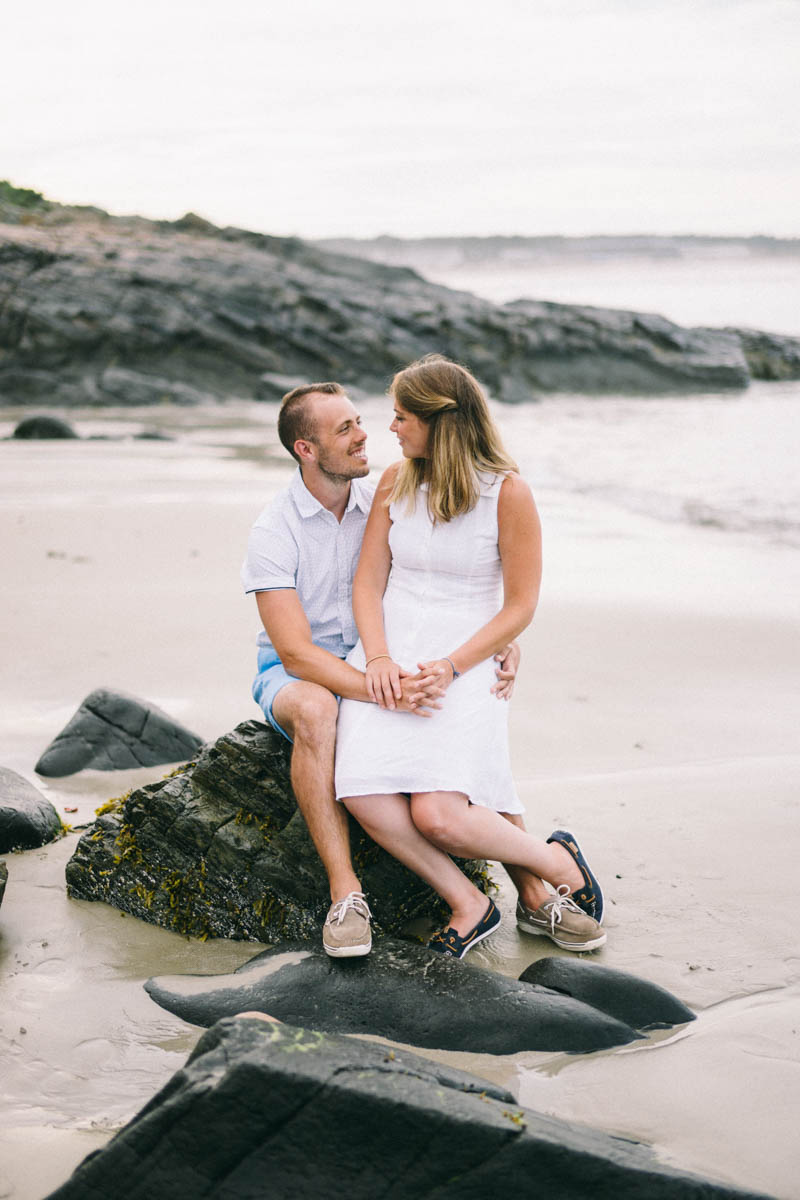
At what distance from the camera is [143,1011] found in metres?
3.71

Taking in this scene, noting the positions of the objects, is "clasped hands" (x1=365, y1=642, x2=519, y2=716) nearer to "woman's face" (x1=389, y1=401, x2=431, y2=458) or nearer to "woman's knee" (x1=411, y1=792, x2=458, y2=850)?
"woman's knee" (x1=411, y1=792, x2=458, y2=850)

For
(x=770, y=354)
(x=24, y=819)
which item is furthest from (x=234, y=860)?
(x=770, y=354)

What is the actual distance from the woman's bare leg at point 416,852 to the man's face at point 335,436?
53.0 inches

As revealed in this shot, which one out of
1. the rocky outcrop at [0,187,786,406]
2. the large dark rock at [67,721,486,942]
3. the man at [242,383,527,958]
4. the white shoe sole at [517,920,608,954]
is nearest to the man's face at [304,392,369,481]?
the man at [242,383,527,958]

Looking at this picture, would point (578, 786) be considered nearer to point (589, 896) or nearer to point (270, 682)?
point (589, 896)

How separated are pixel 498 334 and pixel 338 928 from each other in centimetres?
3105

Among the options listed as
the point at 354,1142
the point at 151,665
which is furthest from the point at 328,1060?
the point at 151,665

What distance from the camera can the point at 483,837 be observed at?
13.2 ft

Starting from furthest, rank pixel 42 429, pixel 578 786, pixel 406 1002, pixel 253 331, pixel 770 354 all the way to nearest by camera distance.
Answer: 1. pixel 770 354
2. pixel 253 331
3. pixel 42 429
4. pixel 578 786
5. pixel 406 1002

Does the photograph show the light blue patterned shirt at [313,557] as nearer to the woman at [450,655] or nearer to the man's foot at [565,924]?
the woman at [450,655]

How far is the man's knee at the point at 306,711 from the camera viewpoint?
4.07 meters

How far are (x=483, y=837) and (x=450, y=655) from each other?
2.25 ft

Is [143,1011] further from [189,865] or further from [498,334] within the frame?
[498,334]

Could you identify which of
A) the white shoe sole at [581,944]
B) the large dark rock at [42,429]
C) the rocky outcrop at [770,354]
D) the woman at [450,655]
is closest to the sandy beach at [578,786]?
the white shoe sole at [581,944]
